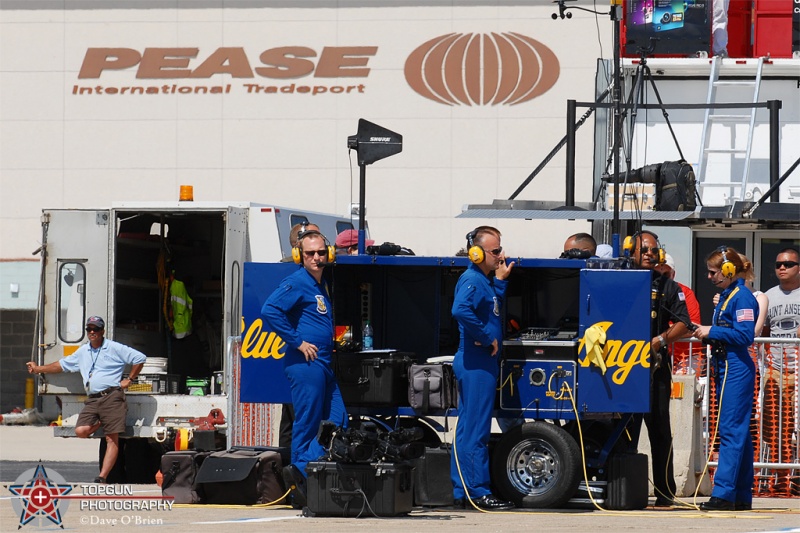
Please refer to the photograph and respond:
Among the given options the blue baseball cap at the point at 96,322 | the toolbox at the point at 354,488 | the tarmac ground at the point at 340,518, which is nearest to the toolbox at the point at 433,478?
the tarmac ground at the point at 340,518

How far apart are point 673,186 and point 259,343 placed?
229 inches

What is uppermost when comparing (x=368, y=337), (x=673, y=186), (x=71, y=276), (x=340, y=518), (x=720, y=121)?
(x=720, y=121)

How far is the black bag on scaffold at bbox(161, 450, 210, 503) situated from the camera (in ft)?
36.3

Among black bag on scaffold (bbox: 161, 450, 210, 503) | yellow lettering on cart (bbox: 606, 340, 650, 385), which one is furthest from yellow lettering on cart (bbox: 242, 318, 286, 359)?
yellow lettering on cart (bbox: 606, 340, 650, 385)

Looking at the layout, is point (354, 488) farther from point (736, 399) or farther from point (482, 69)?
point (482, 69)

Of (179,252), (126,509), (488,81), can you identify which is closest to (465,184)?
(488,81)

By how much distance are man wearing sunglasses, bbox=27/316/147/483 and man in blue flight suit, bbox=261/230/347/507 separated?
3685mm

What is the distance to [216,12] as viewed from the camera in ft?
88.6

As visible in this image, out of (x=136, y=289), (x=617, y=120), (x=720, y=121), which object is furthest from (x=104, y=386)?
(x=720, y=121)

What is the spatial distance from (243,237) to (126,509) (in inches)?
181

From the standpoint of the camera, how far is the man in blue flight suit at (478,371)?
10383mm

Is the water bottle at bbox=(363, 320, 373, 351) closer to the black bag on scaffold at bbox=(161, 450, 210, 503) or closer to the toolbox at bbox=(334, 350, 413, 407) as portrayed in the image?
the toolbox at bbox=(334, 350, 413, 407)

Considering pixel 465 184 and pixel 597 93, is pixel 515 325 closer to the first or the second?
pixel 597 93

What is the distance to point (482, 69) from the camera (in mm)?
26391
